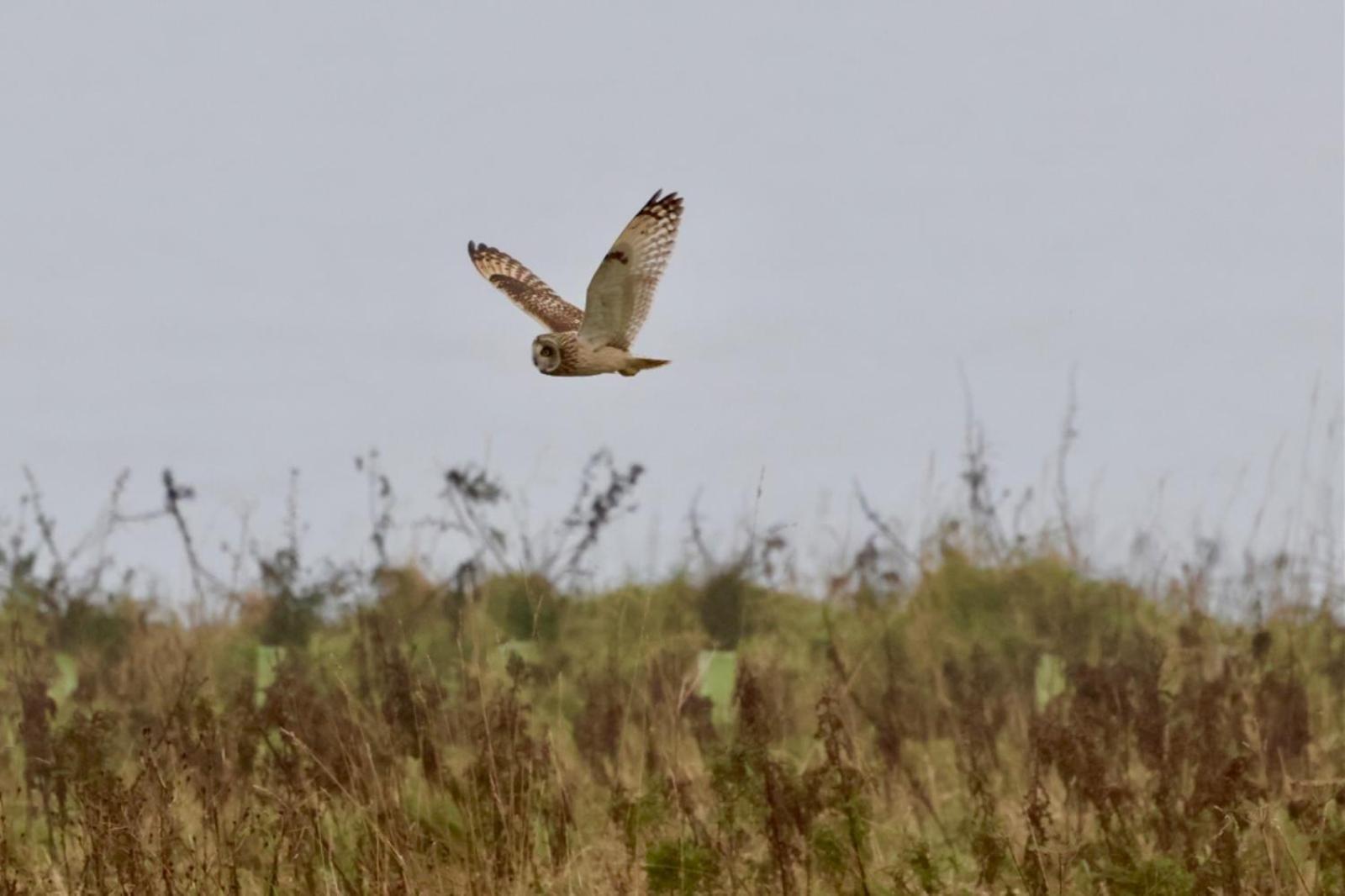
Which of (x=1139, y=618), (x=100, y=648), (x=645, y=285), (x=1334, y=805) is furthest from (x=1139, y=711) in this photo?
(x=100, y=648)

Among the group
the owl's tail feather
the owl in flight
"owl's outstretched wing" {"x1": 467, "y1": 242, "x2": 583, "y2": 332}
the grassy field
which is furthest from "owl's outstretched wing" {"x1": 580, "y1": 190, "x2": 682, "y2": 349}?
the grassy field

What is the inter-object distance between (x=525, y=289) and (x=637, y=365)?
4.67ft

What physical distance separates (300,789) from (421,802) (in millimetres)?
427

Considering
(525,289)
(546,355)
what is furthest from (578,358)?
(525,289)

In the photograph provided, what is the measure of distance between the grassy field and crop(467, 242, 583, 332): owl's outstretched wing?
1096 millimetres

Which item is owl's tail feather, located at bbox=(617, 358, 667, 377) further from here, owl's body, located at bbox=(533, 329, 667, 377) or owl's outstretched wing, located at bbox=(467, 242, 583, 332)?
owl's outstretched wing, located at bbox=(467, 242, 583, 332)

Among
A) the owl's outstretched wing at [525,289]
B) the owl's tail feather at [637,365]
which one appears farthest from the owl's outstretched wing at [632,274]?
the owl's outstretched wing at [525,289]

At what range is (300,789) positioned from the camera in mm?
5715

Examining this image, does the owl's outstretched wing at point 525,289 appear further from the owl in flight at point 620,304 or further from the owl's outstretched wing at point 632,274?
the owl's outstretched wing at point 632,274

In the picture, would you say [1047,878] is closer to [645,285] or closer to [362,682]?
[645,285]

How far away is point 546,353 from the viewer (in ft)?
23.8

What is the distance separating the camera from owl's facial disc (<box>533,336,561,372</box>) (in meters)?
7.22

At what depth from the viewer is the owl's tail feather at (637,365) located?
701 cm

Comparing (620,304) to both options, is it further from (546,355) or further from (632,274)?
(546,355)
